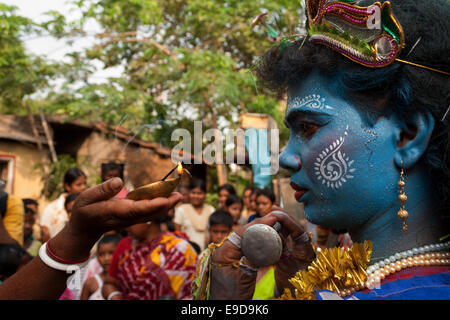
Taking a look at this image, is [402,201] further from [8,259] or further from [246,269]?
[8,259]

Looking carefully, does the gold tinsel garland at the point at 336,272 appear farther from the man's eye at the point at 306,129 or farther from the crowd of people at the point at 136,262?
the crowd of people at the point at 136,262

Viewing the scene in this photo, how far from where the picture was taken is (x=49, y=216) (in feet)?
19.9

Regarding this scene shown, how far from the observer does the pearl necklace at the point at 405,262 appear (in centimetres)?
146

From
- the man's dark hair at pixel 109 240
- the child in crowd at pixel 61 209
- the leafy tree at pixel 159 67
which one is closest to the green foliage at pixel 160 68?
the leafy tree at pixel 159 67

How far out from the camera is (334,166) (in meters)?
1.50

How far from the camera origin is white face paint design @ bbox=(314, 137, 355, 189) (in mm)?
1489

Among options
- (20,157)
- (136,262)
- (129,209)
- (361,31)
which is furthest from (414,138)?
(20,157)

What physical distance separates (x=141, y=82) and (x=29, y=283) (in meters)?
9.07

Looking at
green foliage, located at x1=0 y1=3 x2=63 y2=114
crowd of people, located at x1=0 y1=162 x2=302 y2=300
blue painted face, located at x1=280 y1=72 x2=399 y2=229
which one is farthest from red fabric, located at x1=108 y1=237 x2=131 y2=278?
green foliage, located at x1=0 y1=3 x2=63 y2=114

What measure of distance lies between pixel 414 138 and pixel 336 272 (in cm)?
62

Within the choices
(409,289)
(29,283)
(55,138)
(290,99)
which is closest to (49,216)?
(29,283)

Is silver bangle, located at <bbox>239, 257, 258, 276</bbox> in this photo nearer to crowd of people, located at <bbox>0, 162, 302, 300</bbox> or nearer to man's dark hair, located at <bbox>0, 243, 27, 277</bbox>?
crowd of people, located at <bbox>0, 162, 302, 300</bbox>

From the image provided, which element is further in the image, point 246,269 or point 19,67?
point 19,67

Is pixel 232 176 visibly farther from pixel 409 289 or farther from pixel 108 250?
pixel 409 289
